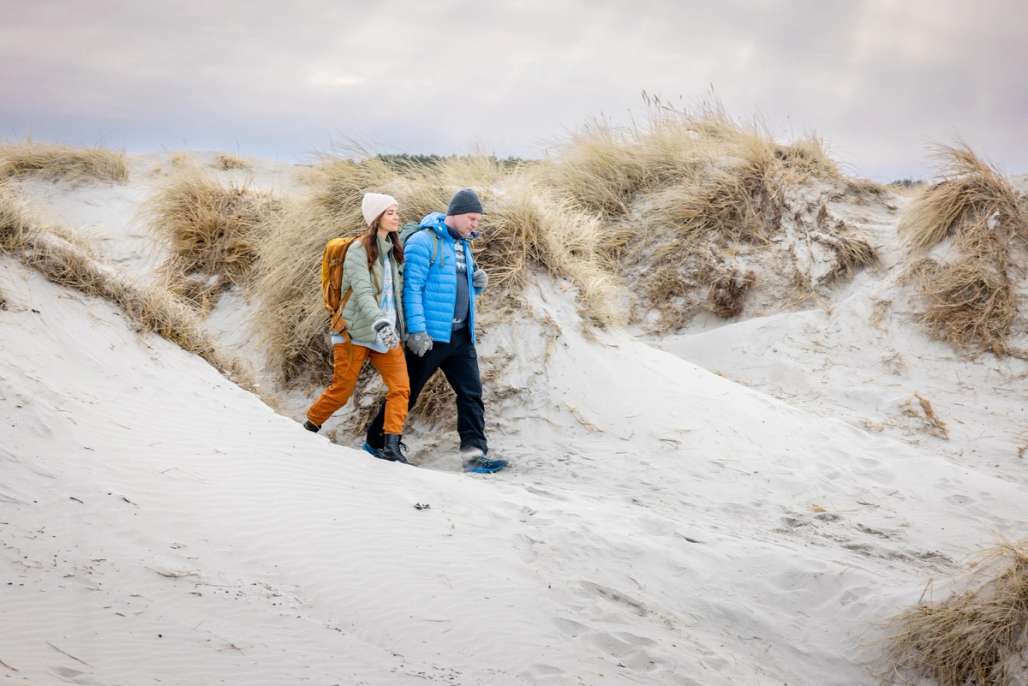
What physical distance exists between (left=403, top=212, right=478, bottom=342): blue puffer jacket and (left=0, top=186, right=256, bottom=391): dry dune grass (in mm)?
1730

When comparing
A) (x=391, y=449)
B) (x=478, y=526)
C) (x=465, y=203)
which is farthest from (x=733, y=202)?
(x=478, y=526)

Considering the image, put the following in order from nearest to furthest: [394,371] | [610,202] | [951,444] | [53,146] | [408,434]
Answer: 1. [394,371]
2. [408,434]
3. [951,444]
4. [610,202]
5. [53,146]

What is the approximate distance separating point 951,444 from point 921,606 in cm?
458

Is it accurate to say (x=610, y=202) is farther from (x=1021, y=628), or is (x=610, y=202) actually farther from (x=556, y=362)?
(x=1021, y=628)

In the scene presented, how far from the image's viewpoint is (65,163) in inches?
584

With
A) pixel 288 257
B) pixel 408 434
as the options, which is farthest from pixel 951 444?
pixel 288 257

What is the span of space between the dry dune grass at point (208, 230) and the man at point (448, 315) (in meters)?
4.52

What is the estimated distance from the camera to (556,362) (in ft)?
26.4

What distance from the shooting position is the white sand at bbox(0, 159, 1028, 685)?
3725 mm

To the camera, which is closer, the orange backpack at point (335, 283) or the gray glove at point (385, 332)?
the gray glove at point (385, 332)

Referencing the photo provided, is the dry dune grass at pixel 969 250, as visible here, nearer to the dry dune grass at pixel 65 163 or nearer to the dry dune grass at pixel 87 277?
the dry dune grass at pixel 87 277

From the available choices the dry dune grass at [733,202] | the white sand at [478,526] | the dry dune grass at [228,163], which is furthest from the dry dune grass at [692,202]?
the dry dune grass at [228,163]

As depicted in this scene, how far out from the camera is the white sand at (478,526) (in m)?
3.72

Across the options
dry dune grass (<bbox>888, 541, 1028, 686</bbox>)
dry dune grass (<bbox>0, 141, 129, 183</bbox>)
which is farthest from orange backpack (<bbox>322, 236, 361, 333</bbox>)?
dry dune grass (<bbox>0, 141, 129, 183</bbox>)
